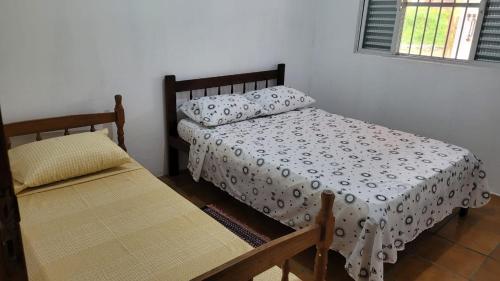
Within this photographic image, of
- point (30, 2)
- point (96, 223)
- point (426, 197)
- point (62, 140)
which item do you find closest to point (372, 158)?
point (426, 197)

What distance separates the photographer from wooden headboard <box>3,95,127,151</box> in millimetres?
2281

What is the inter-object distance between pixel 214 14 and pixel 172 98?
785 mm

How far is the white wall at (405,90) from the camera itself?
3.00 m

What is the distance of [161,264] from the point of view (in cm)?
149

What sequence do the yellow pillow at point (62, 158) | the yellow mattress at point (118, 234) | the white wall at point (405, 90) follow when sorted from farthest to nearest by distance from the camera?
the white wall at point (405, 90) → the yellow pillow at point (62, 158) → the yellow mattress at point (118, 234)

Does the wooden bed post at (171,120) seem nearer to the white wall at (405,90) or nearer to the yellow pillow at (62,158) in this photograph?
the yellow pillow at (62,158)

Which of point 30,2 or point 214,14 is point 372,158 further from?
point 30,2

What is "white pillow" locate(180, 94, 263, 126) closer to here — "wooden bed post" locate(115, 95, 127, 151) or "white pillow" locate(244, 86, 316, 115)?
"white pillow" locate(244, 86, 316, 115)

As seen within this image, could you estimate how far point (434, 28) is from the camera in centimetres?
325

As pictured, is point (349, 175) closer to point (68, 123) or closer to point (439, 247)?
point (439, 247)

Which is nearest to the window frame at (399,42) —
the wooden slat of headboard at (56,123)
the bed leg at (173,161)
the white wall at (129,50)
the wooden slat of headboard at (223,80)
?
the white wall at (129,50)

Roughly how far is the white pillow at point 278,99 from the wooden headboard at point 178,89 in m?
0.18

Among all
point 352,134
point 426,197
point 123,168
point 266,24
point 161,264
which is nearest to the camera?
point 161,264

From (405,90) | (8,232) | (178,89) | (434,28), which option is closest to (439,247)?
(405,90)
